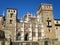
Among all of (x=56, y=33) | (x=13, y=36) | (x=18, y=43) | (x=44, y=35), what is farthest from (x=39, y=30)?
(x=18, y=43)

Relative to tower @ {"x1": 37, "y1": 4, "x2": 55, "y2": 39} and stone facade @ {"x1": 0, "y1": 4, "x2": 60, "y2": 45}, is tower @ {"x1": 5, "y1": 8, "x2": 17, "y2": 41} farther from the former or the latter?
tower @ {"x1": 37, "y1": 4, "x2": 55, "y2": 39}

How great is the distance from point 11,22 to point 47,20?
11.4 m

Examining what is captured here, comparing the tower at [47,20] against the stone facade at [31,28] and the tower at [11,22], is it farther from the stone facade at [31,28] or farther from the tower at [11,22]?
the tower at [11,22]

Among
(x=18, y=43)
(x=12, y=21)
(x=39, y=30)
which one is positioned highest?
(x=12, y=21)

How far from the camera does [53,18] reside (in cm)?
4734

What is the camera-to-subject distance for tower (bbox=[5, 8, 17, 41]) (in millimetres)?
44369

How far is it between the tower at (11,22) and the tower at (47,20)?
8.95m

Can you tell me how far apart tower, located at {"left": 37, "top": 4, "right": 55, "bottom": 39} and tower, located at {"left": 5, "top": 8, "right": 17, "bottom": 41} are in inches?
352

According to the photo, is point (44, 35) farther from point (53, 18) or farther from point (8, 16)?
point (8, 16)

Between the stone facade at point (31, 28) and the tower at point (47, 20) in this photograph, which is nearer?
the stone facade at point (31, 28)

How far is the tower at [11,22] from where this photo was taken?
4437 centimetres

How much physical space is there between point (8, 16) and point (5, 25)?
3.03 meters

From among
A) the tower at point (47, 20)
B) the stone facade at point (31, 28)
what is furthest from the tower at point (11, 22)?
the tower at point (47, 20)

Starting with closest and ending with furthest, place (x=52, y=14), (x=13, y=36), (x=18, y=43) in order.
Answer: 1. (x=18, y=43)
2. (x=13, y=36)
3. (x=52, y=14)
